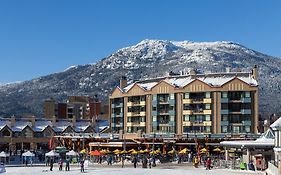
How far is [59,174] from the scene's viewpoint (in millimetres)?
65938

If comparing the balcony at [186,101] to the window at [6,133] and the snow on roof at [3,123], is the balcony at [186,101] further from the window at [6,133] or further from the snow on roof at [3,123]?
the snow on roof at [3,123]

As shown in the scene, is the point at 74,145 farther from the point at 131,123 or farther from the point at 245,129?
the point at 245,129

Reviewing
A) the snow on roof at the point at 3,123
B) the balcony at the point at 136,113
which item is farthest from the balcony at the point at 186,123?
the snow on roof at the point at 3,123

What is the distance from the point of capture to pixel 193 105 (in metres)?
118

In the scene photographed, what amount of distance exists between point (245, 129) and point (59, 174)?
5534cm

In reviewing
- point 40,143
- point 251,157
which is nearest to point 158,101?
point 40,143

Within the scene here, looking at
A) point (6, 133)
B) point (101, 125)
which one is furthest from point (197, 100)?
point (6, 133)

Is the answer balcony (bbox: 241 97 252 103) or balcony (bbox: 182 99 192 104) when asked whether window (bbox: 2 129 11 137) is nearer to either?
balcony (bbox: 182 99 192 104)

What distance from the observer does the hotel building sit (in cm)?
11400

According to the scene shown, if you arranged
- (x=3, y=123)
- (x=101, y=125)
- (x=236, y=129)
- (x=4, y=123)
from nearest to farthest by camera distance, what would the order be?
(x=236, y=129), (x=3, y=123), (x=4, y=123), (x=101, y=125)

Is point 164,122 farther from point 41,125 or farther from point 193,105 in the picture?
point 41,125

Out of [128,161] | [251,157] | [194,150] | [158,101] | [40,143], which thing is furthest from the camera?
[40,143]

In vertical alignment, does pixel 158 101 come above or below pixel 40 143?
above

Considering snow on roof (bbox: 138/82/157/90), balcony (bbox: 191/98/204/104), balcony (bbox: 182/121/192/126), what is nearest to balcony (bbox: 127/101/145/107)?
snow on roof (bbox: 138/82/157/90)
